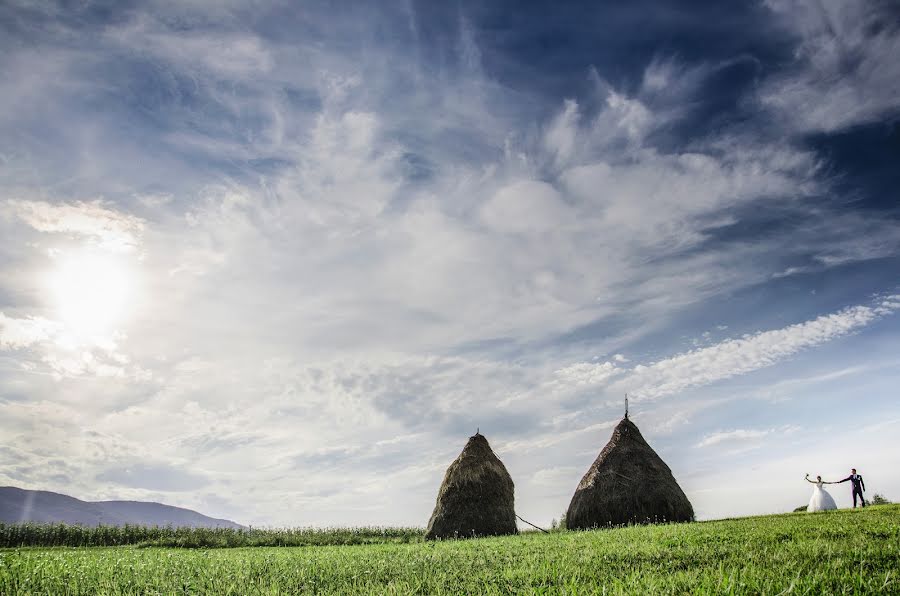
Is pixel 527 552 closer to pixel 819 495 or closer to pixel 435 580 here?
pixel 435 580

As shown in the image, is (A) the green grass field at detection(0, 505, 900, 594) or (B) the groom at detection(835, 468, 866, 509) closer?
(A) the green grass field at detection(0, 505, 900, 594)

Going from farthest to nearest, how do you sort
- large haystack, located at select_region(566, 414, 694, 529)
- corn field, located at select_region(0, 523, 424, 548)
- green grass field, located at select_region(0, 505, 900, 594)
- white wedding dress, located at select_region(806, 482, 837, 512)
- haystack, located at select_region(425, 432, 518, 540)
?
corn field, located at select_region(0, 523, 424, 548)
white wedding dress, located at select_region(806, 482, 837, 512)
haystack, located at select_region(425, 432, 518, 540)
large haystack, located at select_region(566, 414, 694, 529)
green grass field, located at select_region(0, 505, 900, 594)

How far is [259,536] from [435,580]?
86.3 ft

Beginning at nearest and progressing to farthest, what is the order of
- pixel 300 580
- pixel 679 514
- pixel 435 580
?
pixel 435 580
pixel 300 580
pixel 679 514

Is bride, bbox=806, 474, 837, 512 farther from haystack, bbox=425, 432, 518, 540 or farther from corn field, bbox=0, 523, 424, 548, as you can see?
corn field, bbox=0, 523, 424, 548

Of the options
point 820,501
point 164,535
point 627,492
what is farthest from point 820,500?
point 164,535

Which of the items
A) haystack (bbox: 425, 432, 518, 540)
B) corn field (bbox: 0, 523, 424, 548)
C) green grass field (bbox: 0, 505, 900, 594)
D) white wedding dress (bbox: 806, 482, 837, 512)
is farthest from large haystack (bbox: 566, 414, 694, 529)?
green grass field (bbox: 0, 505, 900, 594)

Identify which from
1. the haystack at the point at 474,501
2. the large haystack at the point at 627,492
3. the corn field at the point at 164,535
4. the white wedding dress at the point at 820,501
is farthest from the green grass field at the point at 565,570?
the corn field at the point at 164,535

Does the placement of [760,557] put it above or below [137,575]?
above

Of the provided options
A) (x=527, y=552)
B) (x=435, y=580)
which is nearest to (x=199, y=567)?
(x=435, y=580)

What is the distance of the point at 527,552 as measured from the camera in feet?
38.3

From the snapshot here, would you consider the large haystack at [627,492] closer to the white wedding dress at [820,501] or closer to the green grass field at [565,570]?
the white wedding dress at [820,501]

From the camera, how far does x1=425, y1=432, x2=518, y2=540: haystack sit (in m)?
24.9

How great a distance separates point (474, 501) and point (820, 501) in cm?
1621
